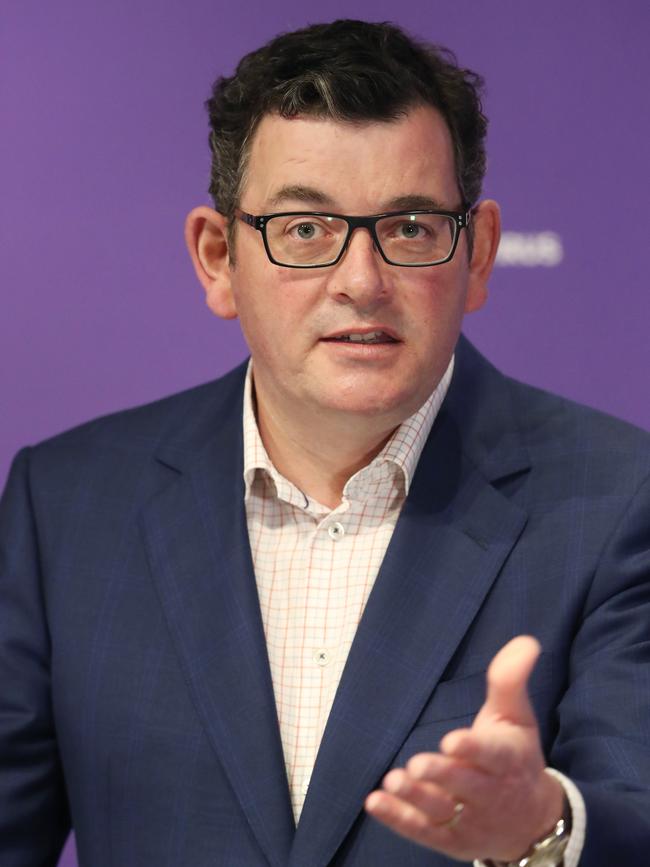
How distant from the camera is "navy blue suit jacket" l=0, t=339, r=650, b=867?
77.7 inches

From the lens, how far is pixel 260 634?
2105mm

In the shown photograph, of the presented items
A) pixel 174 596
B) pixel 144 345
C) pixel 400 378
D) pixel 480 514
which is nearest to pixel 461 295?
pixel 400 378

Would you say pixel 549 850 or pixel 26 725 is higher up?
pixel 549 850

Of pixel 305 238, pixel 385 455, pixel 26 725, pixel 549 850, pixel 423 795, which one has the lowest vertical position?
pixel 26 725

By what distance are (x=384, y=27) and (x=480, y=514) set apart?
27.7 inches

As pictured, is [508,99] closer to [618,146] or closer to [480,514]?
[618,146]

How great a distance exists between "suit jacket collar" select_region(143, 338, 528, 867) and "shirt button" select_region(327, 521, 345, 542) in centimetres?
10

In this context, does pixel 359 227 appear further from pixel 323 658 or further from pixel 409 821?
pixel 409 821

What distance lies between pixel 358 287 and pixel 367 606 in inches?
16.6

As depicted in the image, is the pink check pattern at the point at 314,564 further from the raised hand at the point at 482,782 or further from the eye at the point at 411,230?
the raised hand at the point at 482,782

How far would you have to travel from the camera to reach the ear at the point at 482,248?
2242mm

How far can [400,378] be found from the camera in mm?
2043

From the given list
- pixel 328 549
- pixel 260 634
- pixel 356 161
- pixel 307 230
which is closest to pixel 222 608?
pixel 260 634

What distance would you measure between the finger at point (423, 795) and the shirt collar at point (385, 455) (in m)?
0.76
